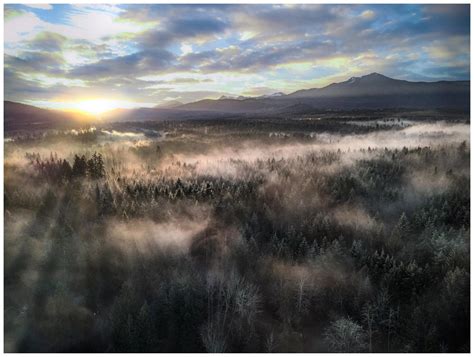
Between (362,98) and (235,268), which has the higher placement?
(362,98)

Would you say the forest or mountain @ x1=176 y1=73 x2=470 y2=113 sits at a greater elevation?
mountain @ x1=176 y1=73 x2=470 y2=113

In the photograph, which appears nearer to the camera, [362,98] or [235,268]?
[235,268]

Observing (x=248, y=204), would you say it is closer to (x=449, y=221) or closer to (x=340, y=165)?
(x=449, y=221)

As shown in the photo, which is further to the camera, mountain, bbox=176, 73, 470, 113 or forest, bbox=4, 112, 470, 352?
mountain, bbox=176, 73, 470, 113

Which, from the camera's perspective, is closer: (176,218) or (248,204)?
(176,218)

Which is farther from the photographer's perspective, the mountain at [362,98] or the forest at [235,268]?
the mountain at [362,98]

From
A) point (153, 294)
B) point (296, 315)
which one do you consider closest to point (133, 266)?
point (153, 294)

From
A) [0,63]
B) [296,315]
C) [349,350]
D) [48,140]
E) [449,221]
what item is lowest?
[349,350]

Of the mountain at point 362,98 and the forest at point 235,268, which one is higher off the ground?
the mountain at point 362,98
